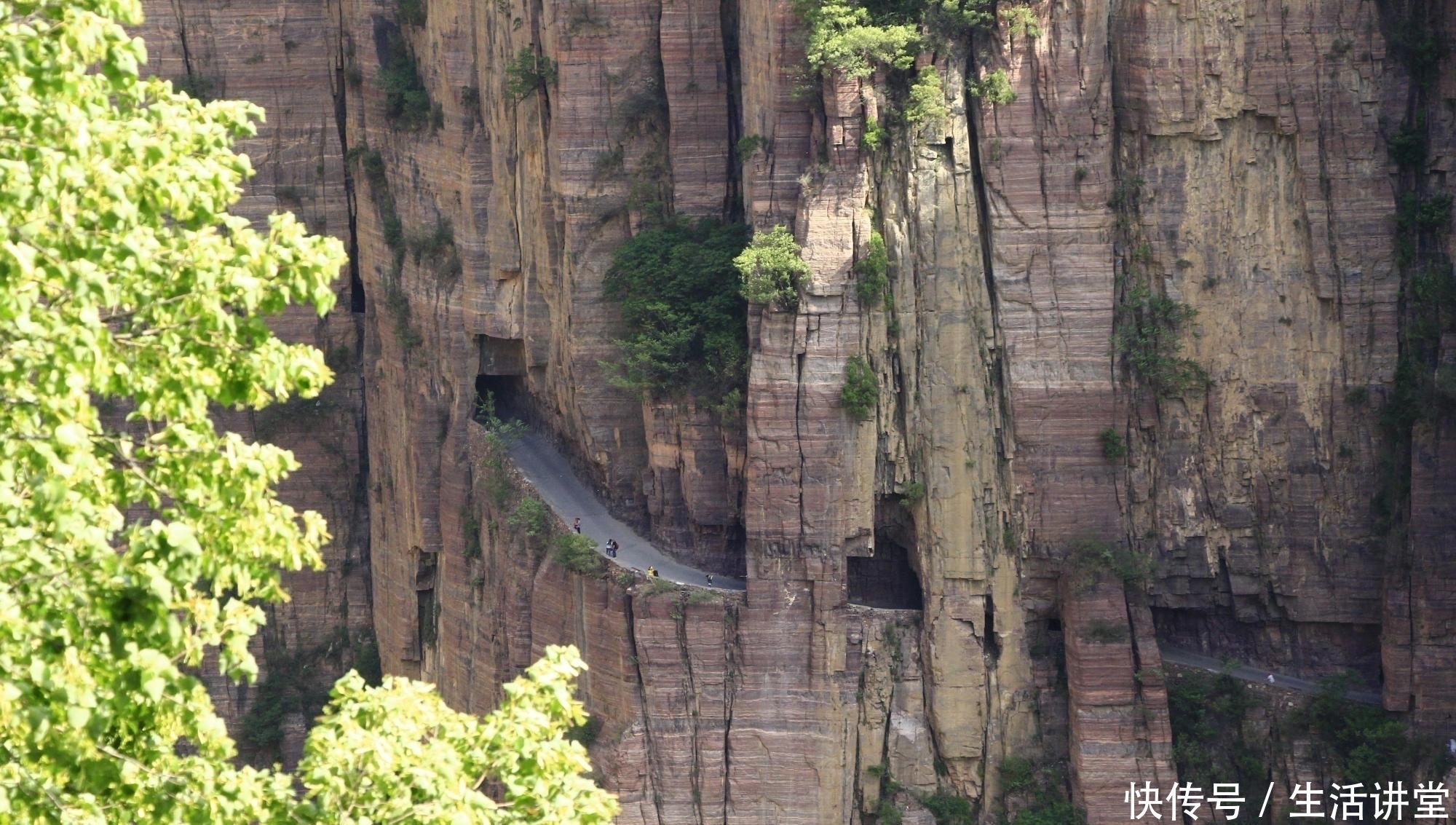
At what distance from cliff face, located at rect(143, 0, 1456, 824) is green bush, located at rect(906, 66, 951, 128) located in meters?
0.26

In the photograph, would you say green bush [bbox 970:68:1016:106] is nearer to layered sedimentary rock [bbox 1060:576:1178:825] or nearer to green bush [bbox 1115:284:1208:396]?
green bush [bbox 1115:284:1208:396]

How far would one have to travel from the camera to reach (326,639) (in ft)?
176

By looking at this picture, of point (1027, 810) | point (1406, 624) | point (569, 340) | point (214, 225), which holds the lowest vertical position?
point (1027, 810)

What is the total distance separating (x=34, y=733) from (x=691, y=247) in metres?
27.1

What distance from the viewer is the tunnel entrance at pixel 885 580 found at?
39.5m

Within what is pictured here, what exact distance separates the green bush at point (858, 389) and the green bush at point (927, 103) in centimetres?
427

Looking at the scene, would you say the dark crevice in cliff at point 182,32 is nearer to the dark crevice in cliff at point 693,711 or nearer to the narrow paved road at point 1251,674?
Answer: the dark crevice in cliff at point 693,711

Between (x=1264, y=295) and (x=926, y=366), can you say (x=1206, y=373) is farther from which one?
(x=926, y=366)

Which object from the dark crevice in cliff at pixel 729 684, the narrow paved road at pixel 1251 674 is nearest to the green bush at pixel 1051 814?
the narrow paved road at pixel 1251 674

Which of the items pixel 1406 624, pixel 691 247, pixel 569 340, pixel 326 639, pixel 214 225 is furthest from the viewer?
pixel 326 639

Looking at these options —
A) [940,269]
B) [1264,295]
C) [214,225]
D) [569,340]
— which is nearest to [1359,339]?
[1264,295]

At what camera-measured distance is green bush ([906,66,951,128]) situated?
3662 centimetres

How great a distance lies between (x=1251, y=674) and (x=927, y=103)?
11.9 m

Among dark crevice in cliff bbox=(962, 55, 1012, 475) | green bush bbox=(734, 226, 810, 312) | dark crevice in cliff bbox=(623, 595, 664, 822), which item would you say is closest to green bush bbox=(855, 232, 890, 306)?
green bush bbox=(734, 226, 810, 312)
